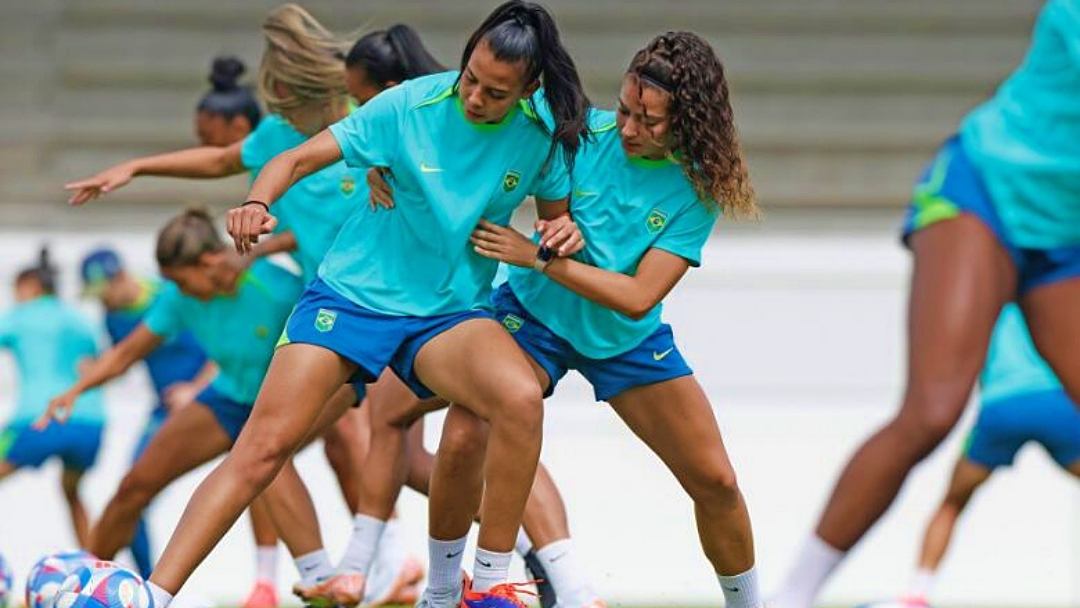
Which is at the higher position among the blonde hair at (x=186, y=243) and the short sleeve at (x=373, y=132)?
the short sleeve at (x=373, y=132)

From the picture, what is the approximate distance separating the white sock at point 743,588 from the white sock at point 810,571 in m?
0.98

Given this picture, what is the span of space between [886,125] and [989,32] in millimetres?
1101

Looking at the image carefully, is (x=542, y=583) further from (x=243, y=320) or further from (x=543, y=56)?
(x=543, y=56)

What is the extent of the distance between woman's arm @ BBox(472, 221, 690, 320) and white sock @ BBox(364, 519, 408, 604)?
2.51 m

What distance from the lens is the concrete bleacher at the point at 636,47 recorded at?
12.4 meters

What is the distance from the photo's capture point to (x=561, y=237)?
15.3 feet

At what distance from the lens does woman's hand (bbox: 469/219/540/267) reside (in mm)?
4699

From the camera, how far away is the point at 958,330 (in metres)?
4.04

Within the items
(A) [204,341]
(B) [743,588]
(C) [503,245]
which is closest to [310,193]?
(A) [204,341]

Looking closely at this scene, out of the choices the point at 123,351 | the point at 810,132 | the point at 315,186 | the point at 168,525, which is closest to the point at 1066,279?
the point at 315,186

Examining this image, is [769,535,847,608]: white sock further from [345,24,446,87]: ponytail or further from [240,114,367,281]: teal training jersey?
[240,114,367,281]: teal training jersey

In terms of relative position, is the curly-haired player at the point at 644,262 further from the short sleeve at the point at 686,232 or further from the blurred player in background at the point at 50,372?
the blurred player in background at the point at 50,372

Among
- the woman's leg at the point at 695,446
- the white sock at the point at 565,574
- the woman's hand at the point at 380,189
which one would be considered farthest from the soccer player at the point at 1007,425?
the woman's hand at the point at 380,189

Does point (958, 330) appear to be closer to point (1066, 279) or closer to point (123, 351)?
point (1066, 279)
